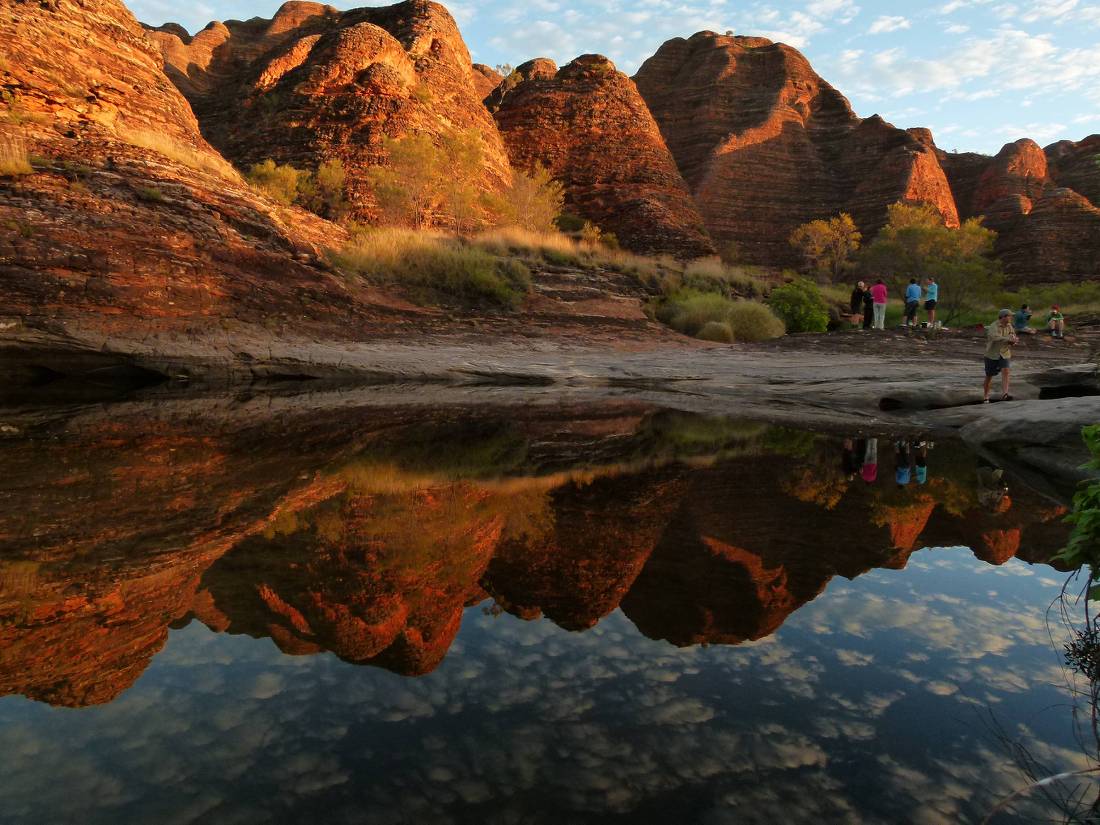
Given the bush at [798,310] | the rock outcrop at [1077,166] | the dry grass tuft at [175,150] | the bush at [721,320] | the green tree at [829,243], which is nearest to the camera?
the dry grass tuft at [175,150]

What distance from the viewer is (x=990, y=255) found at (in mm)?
61094

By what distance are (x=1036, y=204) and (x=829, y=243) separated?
25994 mm

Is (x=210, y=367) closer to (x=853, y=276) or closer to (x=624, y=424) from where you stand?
(x=624, y=424)

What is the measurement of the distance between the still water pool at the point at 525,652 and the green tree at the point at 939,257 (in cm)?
3817

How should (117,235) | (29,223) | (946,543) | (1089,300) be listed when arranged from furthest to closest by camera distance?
(1089,300)
(117,235)
(29,223)
(946,543)

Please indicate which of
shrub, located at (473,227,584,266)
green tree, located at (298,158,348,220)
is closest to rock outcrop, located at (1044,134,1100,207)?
shrub, located at (473,227,584,266)

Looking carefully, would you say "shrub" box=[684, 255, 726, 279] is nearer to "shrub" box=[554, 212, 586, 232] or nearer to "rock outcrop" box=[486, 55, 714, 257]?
"rock outcrop" box=[486, 55, 714, 257]

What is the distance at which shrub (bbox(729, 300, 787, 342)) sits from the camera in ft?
74.6

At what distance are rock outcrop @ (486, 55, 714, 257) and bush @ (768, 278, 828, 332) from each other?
16062 millimetres

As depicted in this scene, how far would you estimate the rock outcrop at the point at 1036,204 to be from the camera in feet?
186

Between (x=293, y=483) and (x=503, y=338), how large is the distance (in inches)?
496

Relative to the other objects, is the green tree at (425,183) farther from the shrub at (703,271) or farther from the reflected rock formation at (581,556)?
the reflected rock formation at (581,556)

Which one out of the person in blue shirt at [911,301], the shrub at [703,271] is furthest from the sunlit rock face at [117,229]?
the person in blue shirt at [911,301]

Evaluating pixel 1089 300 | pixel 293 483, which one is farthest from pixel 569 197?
pixel 293 483
